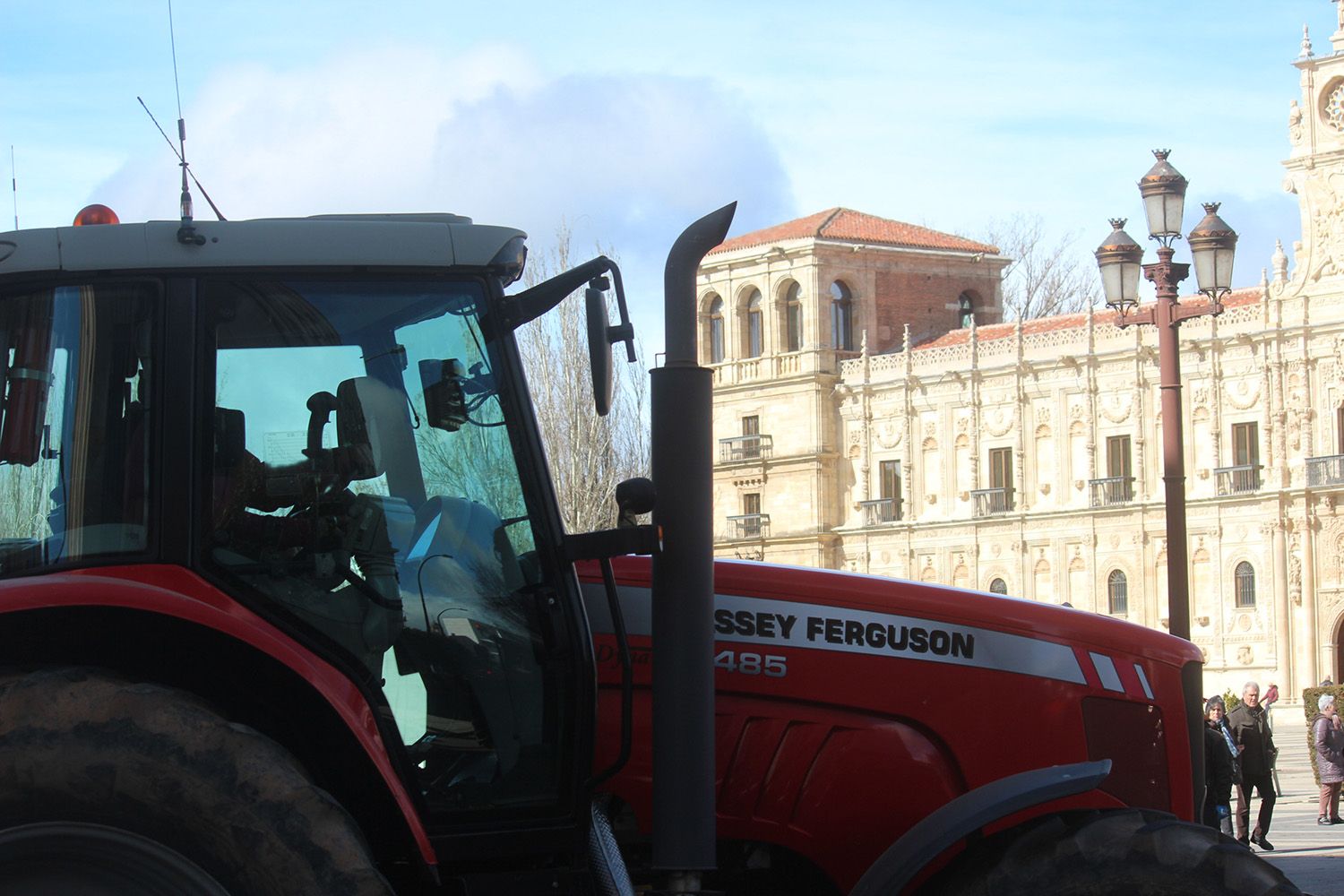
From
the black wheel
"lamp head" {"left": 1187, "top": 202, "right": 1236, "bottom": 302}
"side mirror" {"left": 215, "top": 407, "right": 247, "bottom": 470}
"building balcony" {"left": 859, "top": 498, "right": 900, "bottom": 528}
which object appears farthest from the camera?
"building balcony" {"left": 859, "top": 498, "right": 900, "bottom": 528}

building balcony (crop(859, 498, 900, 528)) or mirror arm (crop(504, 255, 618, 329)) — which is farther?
building balcony (crop(859, 498, 900, 528))

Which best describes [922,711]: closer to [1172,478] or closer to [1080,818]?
[1080,818]

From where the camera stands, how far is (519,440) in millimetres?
3912

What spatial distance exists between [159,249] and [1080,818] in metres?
2.31

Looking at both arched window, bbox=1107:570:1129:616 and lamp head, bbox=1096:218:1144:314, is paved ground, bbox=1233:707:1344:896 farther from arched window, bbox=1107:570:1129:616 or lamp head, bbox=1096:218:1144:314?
arched window, bbox=1107:570:1129:616

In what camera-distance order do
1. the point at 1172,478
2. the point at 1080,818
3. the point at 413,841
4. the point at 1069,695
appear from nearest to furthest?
the point at 413,841 → the point at 1080,818 → the point at 1069,695 → the point at 1172,478

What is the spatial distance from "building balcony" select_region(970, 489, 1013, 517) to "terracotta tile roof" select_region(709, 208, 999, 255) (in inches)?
425

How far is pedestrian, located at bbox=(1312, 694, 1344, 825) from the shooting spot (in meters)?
18.2

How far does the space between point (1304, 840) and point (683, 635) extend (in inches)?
552

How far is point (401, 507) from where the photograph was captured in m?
3.81

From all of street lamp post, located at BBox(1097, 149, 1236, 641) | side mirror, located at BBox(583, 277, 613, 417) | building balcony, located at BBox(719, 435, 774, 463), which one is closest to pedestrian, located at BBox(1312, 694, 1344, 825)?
street lamp post, located at BBox(1097, 149, 1236, 641)

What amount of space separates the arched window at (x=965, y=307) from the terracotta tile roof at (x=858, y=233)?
1710 mm

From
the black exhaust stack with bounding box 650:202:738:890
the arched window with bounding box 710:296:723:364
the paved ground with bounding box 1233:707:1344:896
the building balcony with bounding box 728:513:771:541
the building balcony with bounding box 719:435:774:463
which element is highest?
the arched window with bounding box 710:296:723:364

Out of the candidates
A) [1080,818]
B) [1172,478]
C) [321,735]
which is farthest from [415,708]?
[1172,478]
